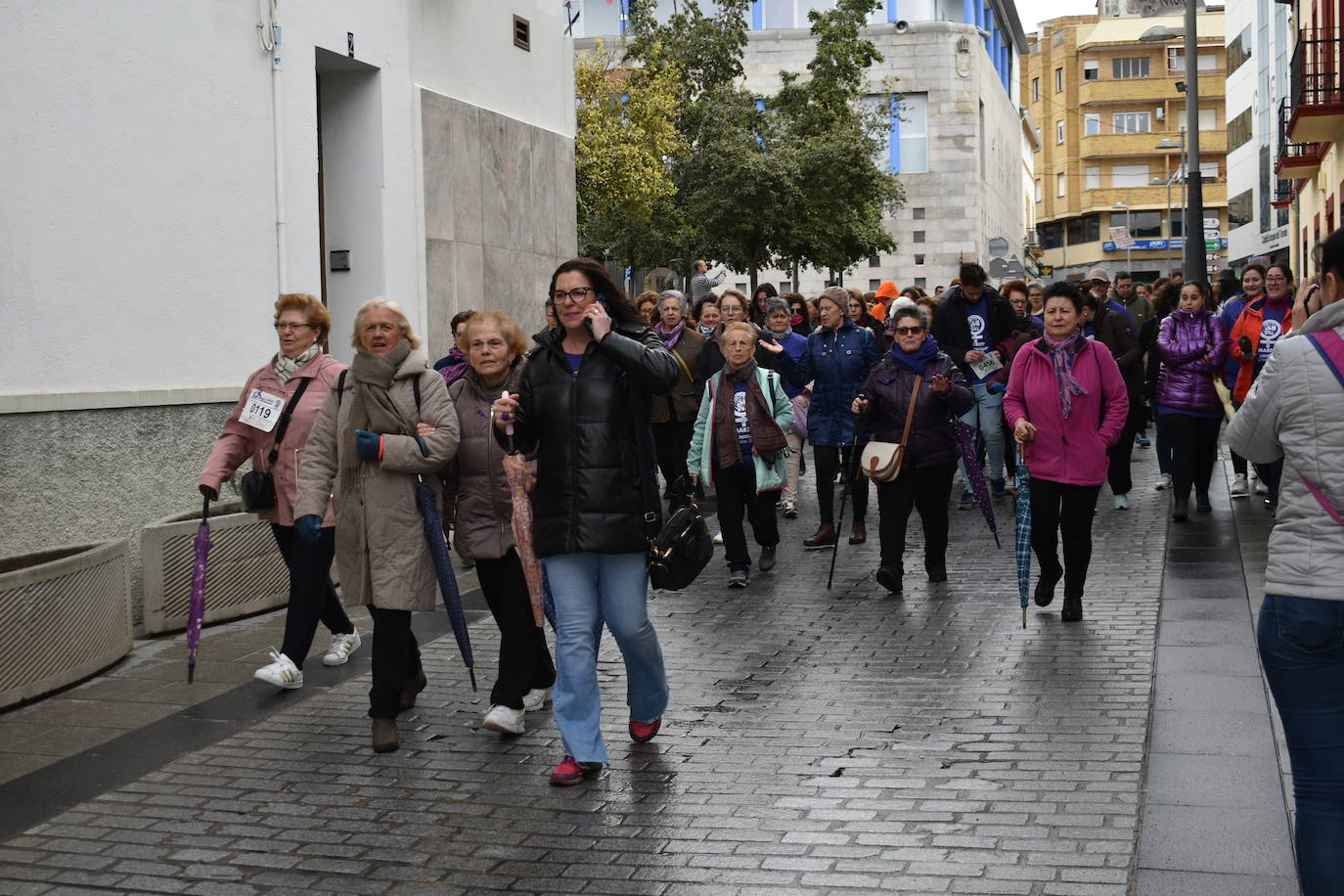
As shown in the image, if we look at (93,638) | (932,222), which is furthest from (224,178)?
(932,222)

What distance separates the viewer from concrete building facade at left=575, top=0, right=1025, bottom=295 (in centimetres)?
6462

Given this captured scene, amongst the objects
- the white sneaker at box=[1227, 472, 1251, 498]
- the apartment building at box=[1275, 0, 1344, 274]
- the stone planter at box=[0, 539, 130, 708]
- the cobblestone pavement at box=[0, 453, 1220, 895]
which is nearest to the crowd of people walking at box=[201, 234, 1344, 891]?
the cobblestone pavement at box=[0, 453, 1220, 895]

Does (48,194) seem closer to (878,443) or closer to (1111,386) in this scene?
(878,443)

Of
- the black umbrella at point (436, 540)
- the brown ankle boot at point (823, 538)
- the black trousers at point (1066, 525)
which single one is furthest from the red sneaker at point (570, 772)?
the brown ankle boot at point (823, 538)

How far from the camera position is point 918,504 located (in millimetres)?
10195

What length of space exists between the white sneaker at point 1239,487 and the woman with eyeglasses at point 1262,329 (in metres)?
1.11

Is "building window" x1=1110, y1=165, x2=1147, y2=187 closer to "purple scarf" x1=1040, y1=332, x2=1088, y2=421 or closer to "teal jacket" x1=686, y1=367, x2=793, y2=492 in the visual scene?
"teal jacket" x1=686, y1=367, x2=793, y2=492

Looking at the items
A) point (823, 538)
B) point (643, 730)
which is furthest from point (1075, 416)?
point (643, 730)

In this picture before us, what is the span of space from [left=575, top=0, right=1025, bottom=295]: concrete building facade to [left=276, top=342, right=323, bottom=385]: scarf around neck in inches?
2182

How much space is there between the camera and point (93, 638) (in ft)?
25.0

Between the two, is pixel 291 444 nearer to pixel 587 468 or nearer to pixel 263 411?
pixel 263 411

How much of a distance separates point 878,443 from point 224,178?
4707 mm

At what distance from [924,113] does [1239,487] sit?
55.7 meters

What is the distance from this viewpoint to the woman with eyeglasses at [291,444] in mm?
7230
